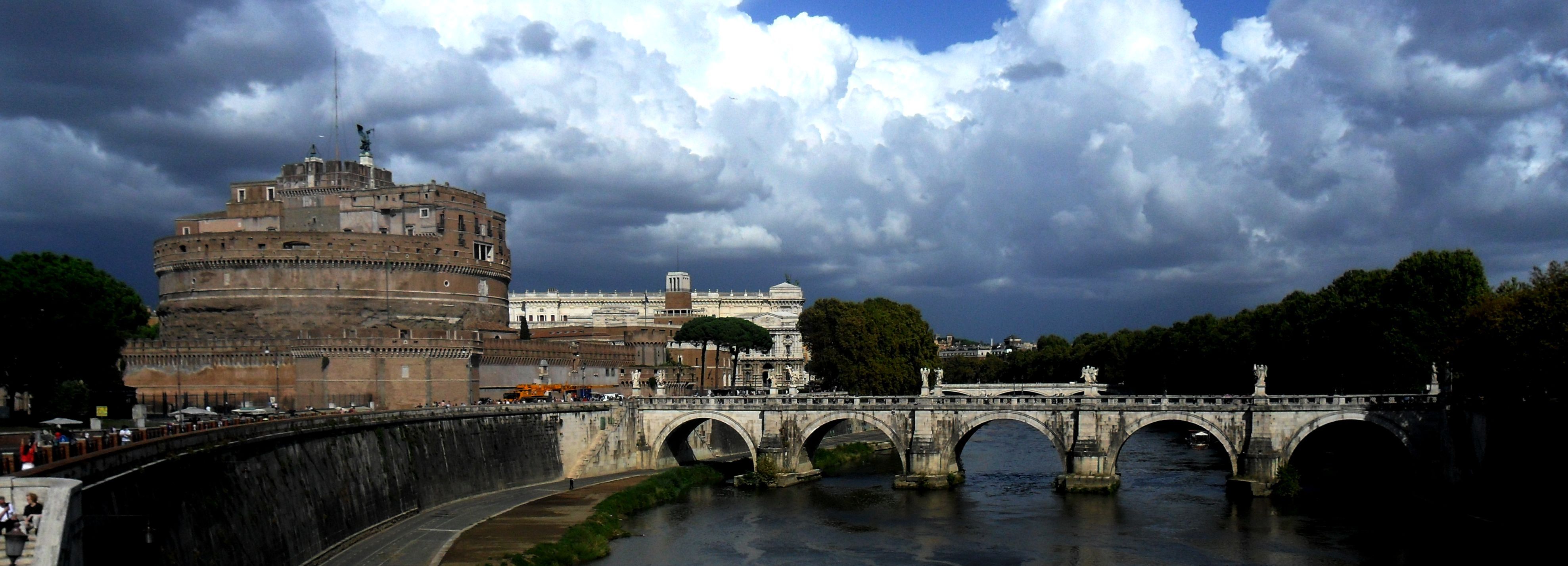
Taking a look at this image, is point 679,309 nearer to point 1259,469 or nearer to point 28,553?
point 1259,469

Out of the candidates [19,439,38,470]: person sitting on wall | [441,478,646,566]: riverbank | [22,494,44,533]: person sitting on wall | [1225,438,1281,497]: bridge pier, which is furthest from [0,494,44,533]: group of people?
[1225,438,1281,497]: bridge pier

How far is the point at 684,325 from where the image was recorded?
110 meters

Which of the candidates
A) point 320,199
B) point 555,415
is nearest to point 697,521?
point 555,415

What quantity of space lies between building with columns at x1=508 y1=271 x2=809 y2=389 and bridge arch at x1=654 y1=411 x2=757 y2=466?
7644cm

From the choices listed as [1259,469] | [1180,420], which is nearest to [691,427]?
[1180,420]

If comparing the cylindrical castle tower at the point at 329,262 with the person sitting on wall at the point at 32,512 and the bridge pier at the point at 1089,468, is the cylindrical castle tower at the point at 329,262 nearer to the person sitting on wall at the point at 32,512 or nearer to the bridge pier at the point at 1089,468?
→ the bridge pier at the point at 1089,468

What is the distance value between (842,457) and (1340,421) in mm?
31135

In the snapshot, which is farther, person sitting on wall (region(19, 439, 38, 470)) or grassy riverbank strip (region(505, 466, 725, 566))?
grassy riverbank strip (region(505, 466, 725, 566))

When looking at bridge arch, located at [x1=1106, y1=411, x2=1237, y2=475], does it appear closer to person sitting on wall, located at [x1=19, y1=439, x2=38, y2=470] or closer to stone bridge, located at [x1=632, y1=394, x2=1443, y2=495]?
stone bridge, located at [x1=632, y1=394, x2=1443, y2=495]

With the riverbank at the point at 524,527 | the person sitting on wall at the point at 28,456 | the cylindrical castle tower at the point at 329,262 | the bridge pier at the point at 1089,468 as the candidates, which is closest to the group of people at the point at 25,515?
the person sitting on wall at the point at 28,456

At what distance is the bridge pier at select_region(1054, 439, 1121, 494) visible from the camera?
58.5m

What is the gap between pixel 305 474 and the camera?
3738 cm

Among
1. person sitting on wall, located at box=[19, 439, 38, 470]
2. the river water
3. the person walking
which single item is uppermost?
person sitting on wall, located at box=[19, 439, 38, 470]

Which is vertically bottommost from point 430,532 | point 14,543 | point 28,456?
point 430,532
